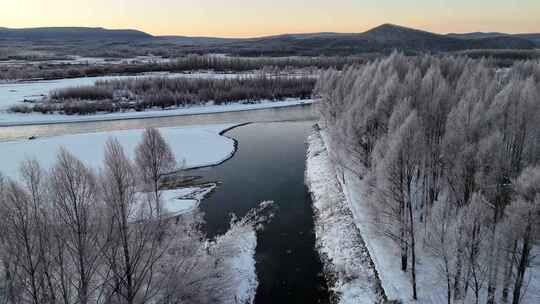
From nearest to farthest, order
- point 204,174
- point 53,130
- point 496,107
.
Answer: point 496,107 < point 204,174 < point 53,130

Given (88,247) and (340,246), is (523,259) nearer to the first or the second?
(340,246)

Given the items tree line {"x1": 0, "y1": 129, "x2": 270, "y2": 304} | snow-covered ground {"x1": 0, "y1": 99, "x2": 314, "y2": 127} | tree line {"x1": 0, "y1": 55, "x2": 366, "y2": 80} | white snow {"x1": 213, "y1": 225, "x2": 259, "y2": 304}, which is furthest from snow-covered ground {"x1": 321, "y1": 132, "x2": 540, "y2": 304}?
tree line {"x1": 0, "y1": 55, "x2": 366, "y2": 80}

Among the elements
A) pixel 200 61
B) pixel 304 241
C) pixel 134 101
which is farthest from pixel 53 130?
pixel 200 61

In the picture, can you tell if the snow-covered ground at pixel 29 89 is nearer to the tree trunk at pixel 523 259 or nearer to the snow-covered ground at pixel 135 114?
the snow-covered ground at pixel 135 114

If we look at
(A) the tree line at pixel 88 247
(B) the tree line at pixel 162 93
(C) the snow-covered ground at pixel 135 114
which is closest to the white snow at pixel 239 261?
(A) the tree line at pixel 88 247

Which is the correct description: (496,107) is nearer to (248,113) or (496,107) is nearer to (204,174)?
(204,174)
